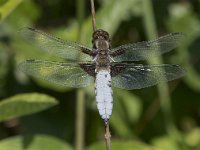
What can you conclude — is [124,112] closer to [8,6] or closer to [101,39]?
[101,39]

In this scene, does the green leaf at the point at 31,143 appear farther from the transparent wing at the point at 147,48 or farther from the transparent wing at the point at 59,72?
the transparent wing at the point at 147,48

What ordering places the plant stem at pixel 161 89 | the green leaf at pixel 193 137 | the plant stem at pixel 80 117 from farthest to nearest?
the green leaf at pixel 193 137 → the plant stem at pixel 161 89 → the plant stem at pixel 80 117

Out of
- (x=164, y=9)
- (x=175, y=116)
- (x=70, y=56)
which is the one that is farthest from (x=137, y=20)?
(x=70, y=56)

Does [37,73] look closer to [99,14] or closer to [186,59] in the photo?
[99,14]

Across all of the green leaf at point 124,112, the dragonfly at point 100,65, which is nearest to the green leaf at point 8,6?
the dragonfly at point 100,65

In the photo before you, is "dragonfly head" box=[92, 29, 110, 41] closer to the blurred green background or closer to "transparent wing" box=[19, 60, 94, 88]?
"transparent wing" box=[19, 60, 94, 88]
